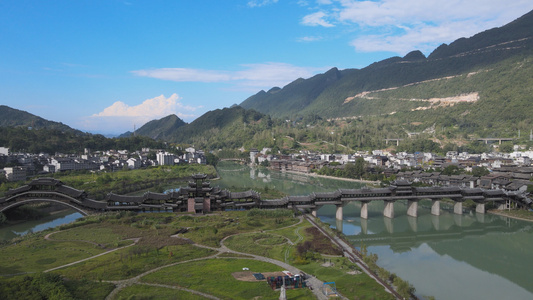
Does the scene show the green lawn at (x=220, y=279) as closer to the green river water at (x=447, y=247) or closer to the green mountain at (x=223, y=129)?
the green river water at (x=447, y=247)

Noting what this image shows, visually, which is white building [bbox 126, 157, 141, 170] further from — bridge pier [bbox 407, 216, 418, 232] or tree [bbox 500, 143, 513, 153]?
tree [bbox 500, 143, 513, 153]

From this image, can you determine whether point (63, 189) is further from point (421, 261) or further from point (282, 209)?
point (421, 261)

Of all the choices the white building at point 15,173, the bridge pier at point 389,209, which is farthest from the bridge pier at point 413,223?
the white building at point 15,173

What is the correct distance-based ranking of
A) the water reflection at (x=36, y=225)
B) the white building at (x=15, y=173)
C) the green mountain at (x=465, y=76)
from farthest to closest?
the green mountain at (x=465, y=76) < the white building at (x=15, y=173) < the water reflection at (x=36, y=225)

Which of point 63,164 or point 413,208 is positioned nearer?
point 413,208

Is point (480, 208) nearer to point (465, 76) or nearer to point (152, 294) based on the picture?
point (152, 294)

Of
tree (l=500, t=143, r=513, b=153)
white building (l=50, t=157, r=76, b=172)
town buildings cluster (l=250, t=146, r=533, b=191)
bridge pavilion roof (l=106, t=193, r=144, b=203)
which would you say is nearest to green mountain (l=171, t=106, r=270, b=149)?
town buildings cluster (l=250, t=146, r=533, b=191)

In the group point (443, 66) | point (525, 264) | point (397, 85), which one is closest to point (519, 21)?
point (443, 66)

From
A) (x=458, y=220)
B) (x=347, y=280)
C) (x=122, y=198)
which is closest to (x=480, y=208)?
(x=458, y=220)
